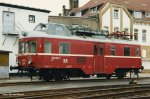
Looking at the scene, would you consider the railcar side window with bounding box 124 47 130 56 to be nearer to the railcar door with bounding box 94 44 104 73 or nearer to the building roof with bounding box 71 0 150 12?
the railcar door with bounding box 94 44 104 73

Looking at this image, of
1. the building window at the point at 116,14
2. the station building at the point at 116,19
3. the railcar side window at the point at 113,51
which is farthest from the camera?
the building window at the point at 116,14

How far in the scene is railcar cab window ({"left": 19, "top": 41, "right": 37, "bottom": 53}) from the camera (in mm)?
24455

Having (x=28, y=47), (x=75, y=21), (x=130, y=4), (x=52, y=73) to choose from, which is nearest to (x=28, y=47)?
(x=28, y=47)

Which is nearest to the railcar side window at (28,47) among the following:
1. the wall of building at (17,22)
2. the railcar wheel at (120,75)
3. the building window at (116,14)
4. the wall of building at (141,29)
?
the railcar wheel at (120,75)

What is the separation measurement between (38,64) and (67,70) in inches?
97.6

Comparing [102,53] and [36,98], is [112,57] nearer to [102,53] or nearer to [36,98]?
[102,53]

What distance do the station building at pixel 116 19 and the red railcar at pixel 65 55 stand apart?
22.5 m

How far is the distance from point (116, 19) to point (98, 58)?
28.8 m

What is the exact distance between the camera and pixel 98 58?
2752 centimetres

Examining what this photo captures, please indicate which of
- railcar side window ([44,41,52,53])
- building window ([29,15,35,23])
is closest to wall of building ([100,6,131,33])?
building window ([29,15,35,23])

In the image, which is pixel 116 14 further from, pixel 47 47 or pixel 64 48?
pixel 47 47

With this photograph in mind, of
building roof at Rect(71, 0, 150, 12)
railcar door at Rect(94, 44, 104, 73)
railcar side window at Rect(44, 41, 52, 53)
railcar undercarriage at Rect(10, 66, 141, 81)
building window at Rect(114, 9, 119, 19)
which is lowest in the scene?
railcar undercarriage at Rect(10, 66, 141, 81)

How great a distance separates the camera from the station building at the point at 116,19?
173ft

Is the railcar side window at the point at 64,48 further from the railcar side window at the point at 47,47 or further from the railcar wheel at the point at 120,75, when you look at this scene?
the railcar wheel at the point at 120,75
